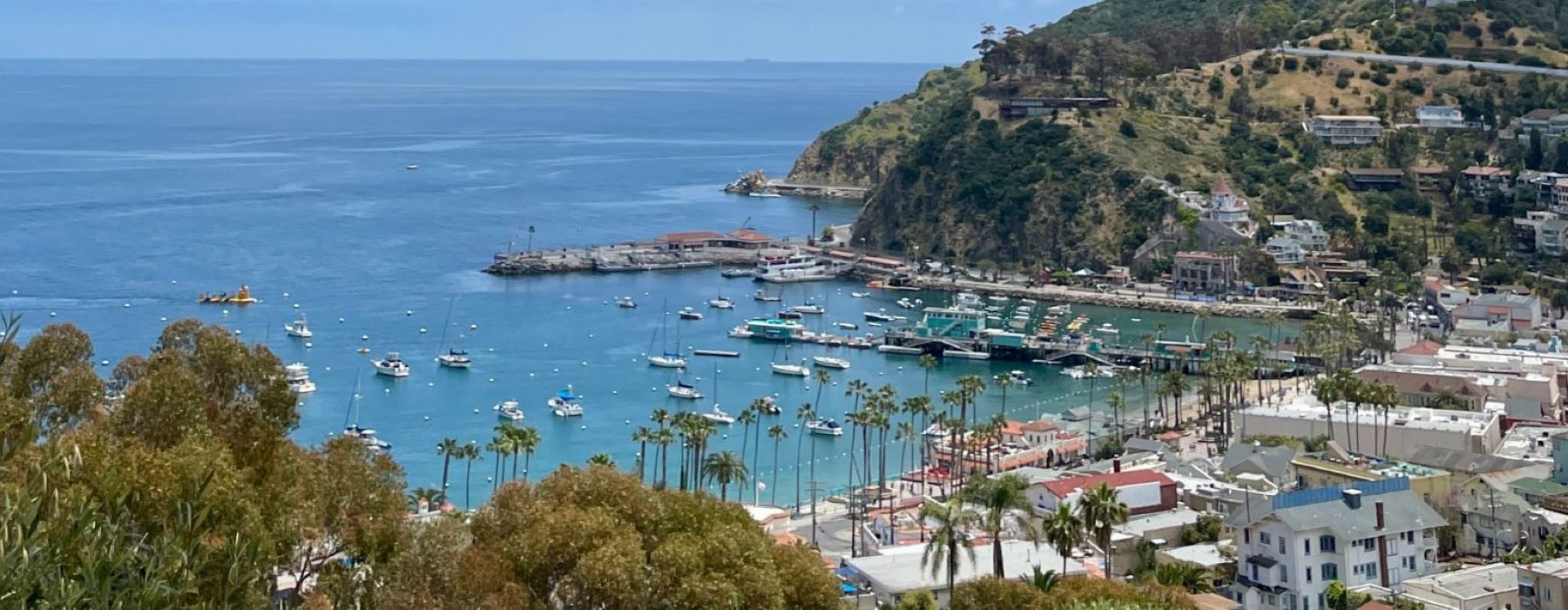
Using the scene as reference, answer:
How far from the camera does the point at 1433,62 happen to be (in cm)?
10988

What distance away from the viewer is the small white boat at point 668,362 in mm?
69875

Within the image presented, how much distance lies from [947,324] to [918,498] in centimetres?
3076

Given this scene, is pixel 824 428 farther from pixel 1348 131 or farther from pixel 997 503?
pixel 1348 131

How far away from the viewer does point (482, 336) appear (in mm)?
76125

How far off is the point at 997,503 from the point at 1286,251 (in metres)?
60.2

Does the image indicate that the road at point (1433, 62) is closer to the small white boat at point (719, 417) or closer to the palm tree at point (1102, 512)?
the small white boat at point (719, 417)

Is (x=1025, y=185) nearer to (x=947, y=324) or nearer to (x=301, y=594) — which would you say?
(x=947, y=324)

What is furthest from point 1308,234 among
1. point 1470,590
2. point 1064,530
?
point 1064,530

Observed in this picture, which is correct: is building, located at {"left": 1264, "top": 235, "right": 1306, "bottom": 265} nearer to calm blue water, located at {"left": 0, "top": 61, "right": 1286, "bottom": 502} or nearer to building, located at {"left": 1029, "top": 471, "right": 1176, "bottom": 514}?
calm blue water, located at {"left": 0, "top": 61, "right": 1286, "bottom": 502}

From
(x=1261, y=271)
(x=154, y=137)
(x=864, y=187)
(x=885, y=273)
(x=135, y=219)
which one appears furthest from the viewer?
(x=154, y=137)

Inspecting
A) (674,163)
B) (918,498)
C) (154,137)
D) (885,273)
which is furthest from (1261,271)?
(154,137)

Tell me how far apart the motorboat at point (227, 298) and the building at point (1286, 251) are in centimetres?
5212

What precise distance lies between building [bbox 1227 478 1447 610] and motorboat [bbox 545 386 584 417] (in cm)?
3269

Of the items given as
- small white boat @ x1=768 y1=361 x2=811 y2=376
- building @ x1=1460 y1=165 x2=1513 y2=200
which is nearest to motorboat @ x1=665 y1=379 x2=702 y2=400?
small white boat @ x1=768 y1=361 x2=811 y2=376
